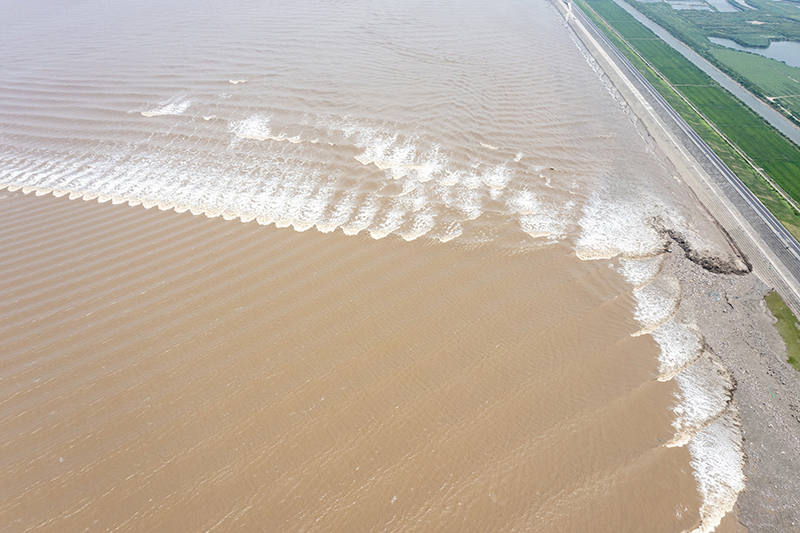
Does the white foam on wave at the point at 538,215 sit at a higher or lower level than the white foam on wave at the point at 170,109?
lower

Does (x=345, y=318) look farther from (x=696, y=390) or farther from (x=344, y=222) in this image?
(x=696, y=390)

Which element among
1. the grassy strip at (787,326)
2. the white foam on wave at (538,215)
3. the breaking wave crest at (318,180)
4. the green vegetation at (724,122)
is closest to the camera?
the grassy strip at (787,326)

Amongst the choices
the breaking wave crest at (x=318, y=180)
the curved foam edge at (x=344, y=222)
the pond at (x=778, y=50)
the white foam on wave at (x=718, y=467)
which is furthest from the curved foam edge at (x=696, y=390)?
the pond at (x=778, y=50)

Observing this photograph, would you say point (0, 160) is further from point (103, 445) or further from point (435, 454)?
point (435, 454)

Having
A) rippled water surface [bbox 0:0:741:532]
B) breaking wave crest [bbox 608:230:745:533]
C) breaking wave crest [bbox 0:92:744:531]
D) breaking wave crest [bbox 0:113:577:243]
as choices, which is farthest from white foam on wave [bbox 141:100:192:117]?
breaking wave crest [bbox 608:230:745:533]

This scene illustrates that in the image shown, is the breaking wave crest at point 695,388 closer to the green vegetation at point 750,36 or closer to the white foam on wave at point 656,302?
the white foam on wave at point 656,302

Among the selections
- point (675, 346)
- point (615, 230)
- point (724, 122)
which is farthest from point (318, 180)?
point (724, 122)

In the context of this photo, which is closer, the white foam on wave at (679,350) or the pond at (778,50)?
the white foam on wave at (679,350)
